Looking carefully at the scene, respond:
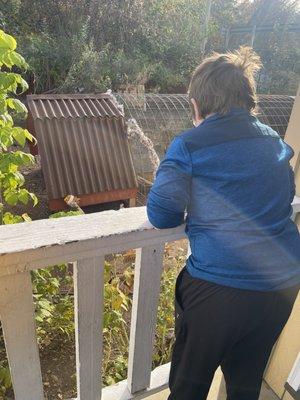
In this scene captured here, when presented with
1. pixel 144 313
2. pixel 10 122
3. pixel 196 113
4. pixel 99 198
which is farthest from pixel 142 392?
pixel 99 198

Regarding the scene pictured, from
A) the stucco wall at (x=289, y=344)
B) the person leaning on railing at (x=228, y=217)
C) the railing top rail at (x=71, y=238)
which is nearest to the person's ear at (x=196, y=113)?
the person leaning on railing at (x=228, y=217)

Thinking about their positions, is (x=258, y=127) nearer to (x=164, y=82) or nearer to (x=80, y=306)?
(x=80, y=306)

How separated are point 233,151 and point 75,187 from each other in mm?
5077

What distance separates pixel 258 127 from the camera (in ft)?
3.45

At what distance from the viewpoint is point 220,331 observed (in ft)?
3.63

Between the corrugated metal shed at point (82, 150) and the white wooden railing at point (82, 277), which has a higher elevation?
the white wooden railing at point (82, 277)

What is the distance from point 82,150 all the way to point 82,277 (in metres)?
5.20

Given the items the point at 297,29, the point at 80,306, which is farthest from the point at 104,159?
the point at 297,29

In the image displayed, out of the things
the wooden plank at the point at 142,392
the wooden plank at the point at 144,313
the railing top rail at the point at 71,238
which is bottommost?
the wooden plank at the point at 142,392

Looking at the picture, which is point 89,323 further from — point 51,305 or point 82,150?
point 82,150

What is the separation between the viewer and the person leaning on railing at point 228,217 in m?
1.00

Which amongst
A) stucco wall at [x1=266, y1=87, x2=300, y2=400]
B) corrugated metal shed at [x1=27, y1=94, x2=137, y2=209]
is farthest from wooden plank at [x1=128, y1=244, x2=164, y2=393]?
corrugated metal shed at [x1=27, y1=94, x2=137, y2=209]

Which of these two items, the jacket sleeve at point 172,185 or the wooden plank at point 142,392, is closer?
the jacket sleeve at point 172,185

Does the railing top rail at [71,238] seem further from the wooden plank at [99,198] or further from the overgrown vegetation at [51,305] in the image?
the wooden plank at [99,198]
